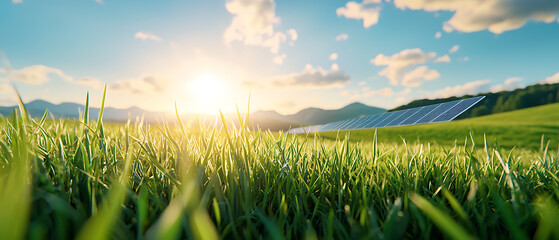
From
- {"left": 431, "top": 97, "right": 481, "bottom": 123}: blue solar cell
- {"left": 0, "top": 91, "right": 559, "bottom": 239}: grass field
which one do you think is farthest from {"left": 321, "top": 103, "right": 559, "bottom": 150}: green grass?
{"left": 0, "top": 91, "right": 559, "bottom": 239}: grass field

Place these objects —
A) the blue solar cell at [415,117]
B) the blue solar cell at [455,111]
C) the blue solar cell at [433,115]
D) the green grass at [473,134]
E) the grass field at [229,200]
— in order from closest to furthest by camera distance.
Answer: the grass field at [229,200], the blue solar cell at [455,111], the green grass at [473,134], the blue solar cell at [433,115], the blue solar cell at [415,117]

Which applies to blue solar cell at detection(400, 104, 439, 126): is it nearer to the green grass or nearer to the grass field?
the green grass

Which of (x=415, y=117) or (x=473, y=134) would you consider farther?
(x=415, y=117)

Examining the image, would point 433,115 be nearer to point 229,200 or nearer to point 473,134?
point 473,134

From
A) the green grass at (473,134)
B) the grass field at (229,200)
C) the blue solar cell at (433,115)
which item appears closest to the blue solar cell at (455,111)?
the blue solar cell at (433,115)

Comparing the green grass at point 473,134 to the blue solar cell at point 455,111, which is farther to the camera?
the green grass at point 473,134

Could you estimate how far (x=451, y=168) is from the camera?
Result: 3.86ft

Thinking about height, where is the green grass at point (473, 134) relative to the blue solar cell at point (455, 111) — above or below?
below

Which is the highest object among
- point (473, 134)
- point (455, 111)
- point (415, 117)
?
point (455, 111)

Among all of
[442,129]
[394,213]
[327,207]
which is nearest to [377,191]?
[327,207]

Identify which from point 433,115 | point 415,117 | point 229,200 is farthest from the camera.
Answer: point 415,117

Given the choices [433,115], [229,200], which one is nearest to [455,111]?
[433,115]

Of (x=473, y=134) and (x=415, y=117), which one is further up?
(x=415, y=117)

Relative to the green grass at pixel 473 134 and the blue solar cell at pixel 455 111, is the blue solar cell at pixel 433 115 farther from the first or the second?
the green grass at pixel 473 134
